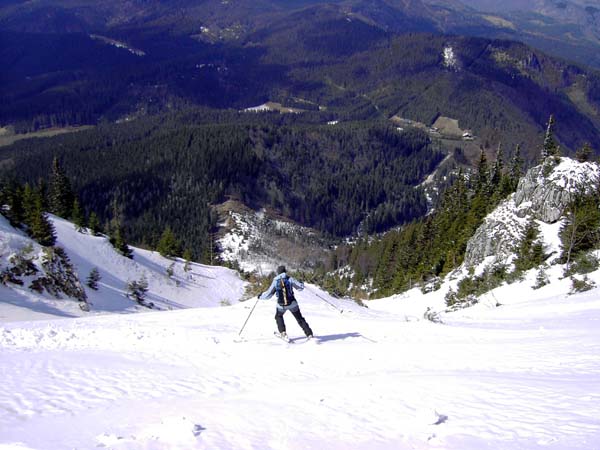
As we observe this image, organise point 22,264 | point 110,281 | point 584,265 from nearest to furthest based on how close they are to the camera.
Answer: point 22,264 < point 584,265 < point 110,281

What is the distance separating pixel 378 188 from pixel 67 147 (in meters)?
114

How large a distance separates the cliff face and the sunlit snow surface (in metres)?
25.6

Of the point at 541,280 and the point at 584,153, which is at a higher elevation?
the point at 584,153

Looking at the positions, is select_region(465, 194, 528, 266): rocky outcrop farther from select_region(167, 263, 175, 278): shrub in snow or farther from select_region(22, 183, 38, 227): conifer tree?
select_region(22, 183, 38, 227): conifer tree

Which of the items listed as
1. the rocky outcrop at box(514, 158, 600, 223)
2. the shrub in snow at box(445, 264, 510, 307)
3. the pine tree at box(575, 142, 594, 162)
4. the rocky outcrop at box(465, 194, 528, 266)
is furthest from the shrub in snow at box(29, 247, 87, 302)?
the pine tree at box(575, 142, 594, 162)

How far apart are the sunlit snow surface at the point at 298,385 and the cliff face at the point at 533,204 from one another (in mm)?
25584

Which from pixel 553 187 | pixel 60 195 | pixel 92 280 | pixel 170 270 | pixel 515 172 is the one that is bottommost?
pixel 170 270

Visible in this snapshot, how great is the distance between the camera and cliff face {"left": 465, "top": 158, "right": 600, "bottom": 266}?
38719mm

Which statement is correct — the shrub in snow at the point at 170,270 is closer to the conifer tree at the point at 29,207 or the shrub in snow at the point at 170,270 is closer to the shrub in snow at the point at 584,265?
the conifer tree at the point at 29,207

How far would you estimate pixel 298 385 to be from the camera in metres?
9.12

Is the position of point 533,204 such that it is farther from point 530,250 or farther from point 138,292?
point 138,292

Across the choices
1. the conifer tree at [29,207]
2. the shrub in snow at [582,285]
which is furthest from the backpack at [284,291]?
the conifer tree at [29,207]

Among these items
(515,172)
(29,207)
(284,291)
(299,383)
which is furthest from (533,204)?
(29,207)

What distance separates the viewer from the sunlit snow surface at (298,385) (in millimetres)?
6156
